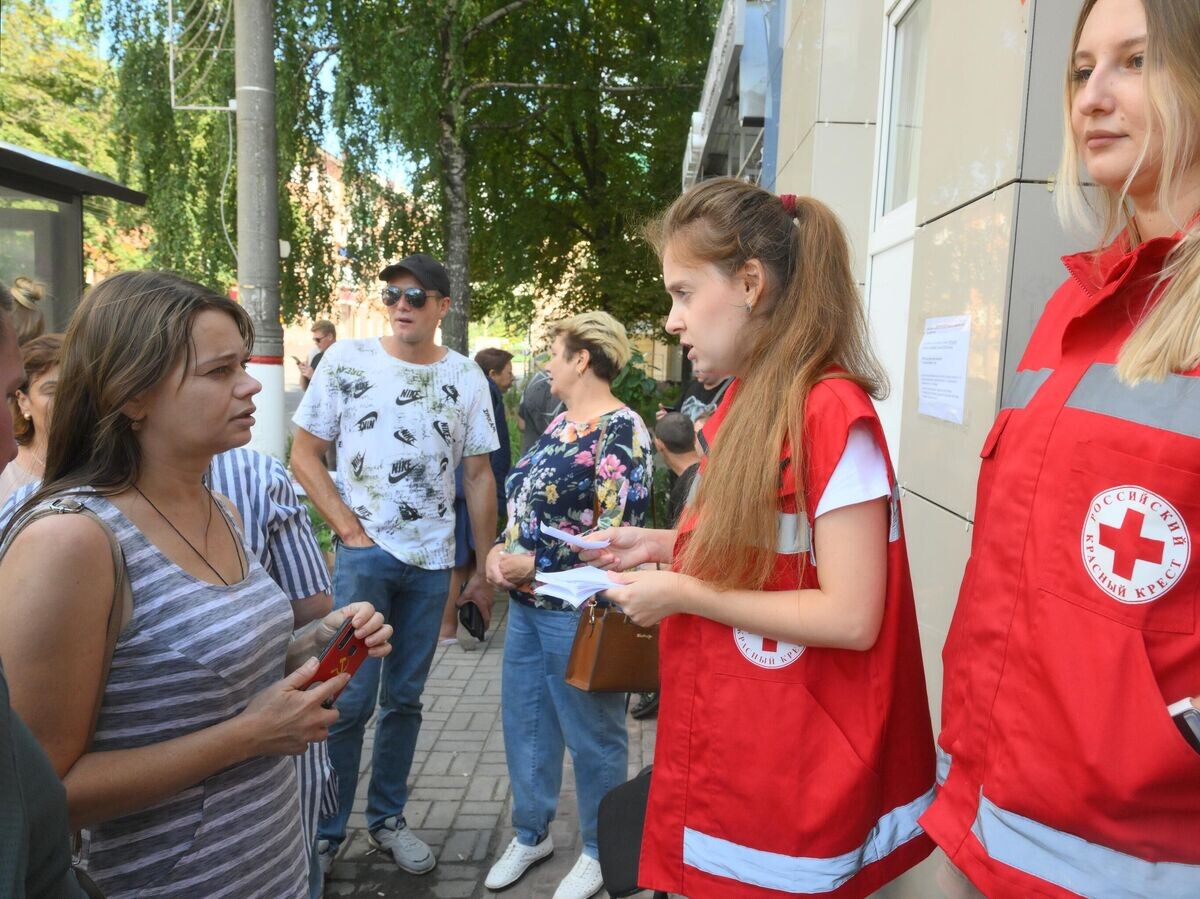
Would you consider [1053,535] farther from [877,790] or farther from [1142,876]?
[877,790]

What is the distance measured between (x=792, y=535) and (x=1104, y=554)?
55 centimetres

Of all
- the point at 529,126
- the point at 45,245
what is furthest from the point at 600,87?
the point at 45,245

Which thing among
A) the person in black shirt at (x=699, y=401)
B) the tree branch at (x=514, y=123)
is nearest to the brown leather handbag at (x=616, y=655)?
the person in black shirt at (x=699, y=401)

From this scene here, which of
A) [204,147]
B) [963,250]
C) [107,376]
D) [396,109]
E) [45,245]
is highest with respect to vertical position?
[396,109]

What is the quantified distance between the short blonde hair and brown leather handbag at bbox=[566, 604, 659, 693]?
1.02 m

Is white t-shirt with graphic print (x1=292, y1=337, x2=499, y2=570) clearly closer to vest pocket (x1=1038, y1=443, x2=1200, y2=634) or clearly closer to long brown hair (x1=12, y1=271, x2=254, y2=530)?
long brown hair (x1=12, y1=271, x2=254, y2=530)

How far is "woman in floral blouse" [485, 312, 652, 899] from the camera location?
3145 millimetres

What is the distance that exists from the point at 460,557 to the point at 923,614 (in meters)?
3.37

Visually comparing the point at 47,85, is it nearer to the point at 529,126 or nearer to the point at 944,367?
the point at 529,126

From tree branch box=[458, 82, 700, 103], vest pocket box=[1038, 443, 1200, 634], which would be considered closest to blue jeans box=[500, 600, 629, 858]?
vest pocket box=[1038, 443, 1200, 634]

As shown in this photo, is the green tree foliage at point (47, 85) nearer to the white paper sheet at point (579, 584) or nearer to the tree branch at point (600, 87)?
the tree branch at point (600, 87)

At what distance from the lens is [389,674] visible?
11.7 feet

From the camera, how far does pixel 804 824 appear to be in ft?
4.99

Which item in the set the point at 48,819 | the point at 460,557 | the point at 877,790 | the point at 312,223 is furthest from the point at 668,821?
the point at 312,223
